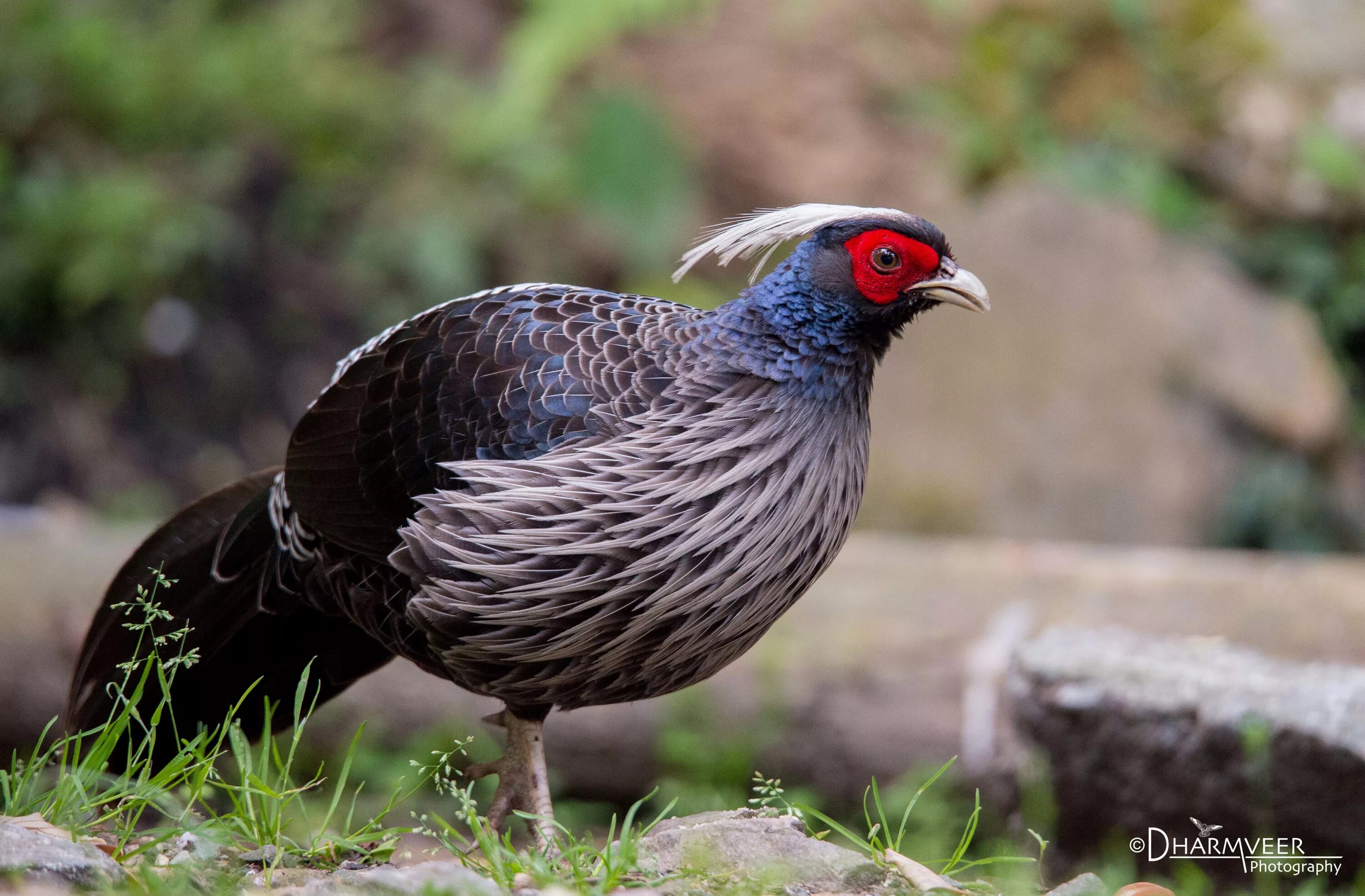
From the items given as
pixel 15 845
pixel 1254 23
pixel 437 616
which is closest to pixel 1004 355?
pixel 1254 23

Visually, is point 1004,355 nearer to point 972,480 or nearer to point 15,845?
point 972,480

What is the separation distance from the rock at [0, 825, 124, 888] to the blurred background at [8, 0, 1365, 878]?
10.8 feet

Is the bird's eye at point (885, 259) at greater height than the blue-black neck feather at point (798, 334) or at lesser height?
greater

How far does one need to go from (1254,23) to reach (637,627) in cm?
911

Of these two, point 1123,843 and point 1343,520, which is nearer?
point 1123,843

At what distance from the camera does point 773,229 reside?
3.42m

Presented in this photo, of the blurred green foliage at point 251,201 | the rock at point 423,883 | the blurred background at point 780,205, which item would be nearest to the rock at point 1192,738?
the blurred background at point 780,205

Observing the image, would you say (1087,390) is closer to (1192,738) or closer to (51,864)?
(1192,738)

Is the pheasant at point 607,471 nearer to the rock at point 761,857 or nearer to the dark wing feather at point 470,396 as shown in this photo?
the dark wing feather at point 470,396

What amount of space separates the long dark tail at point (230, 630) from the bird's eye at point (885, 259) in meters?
1.87

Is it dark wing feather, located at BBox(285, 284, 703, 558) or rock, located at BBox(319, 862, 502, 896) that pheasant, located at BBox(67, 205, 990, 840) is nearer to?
dark wing feather, located at BBox(285, 284, 703, 558)

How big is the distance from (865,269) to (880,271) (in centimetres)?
4

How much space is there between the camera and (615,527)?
3.16 m

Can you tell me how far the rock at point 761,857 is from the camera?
2838mm
